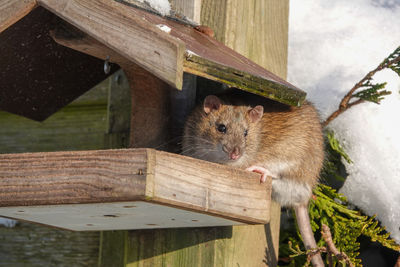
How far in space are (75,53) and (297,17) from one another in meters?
1.46

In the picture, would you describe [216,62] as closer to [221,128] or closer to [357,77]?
[221,128]

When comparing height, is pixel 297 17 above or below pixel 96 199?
above

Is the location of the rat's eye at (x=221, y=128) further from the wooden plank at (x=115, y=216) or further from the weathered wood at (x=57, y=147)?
the weathered wood at (x=57, y=147)

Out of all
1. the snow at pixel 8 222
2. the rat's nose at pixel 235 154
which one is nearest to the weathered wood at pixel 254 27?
the rat's nose at pixel 235 154

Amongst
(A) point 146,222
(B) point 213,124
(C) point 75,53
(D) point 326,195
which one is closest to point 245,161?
(B) point 213,124

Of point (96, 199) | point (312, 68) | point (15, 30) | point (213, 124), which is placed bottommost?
point (96, 199)

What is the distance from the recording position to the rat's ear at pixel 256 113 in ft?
10.2

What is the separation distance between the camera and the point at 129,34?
7.23 feet

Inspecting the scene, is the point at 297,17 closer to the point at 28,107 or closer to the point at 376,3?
the point at 376,3

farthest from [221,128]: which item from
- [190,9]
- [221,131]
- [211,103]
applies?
[190,9]

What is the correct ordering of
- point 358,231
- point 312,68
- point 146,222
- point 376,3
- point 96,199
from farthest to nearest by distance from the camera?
point 376,3 < point 312,68 < point 358,231 < point 146,222 < point 96,199

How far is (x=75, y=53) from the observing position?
3.15 meters

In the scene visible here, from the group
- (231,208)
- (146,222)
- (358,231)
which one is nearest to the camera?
(231,208)

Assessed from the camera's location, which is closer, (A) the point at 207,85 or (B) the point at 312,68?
(A) the point at 207,85
